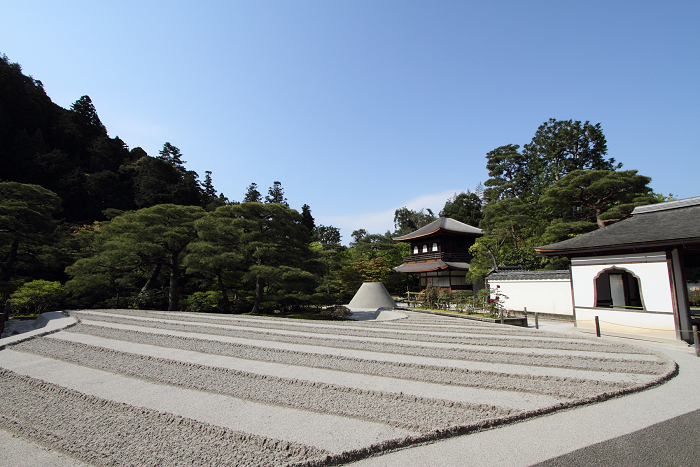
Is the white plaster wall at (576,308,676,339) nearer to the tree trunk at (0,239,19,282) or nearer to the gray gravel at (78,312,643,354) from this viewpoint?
the gray gravel at (78,312,643,354)

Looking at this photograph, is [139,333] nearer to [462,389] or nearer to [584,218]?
[462,389]

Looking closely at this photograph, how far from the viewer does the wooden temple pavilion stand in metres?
22.6

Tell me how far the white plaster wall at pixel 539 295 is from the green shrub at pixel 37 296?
18.6m

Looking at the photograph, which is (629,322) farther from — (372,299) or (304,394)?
(372,299)

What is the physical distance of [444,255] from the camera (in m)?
23.0

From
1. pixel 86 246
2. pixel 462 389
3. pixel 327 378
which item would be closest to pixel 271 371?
pixel 327 378

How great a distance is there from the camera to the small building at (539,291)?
1227 cm

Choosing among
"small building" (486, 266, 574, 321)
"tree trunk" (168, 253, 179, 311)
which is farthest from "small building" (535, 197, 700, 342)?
"tree trunk" (168, 253, 179, 311)

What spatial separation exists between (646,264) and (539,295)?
17.5 feet

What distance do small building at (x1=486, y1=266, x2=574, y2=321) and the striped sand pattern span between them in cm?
511

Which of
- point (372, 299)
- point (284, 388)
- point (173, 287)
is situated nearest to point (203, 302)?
point (173, 287)

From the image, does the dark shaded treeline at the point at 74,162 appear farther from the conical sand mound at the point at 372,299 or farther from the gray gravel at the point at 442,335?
the gray gravel at the point at 442,335

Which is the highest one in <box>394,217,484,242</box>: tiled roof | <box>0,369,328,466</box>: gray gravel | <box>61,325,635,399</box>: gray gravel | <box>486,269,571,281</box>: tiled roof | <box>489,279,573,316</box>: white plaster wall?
<box>394,217,484,242</box>: tiled roof

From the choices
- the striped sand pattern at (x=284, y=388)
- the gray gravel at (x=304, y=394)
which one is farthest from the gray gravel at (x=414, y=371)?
the gray gravel at (x=304, y=394)
